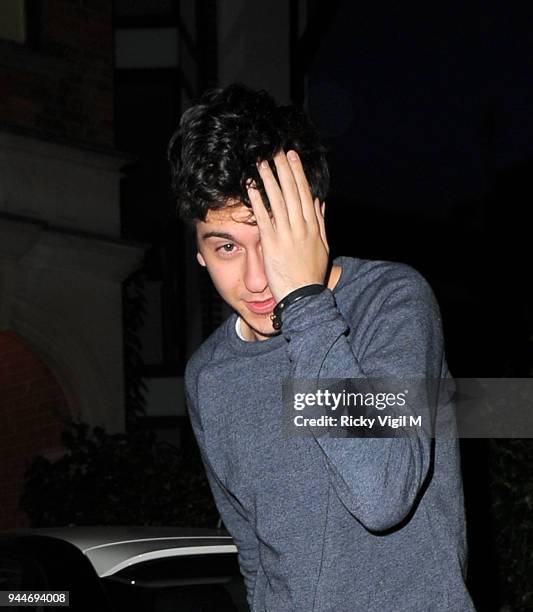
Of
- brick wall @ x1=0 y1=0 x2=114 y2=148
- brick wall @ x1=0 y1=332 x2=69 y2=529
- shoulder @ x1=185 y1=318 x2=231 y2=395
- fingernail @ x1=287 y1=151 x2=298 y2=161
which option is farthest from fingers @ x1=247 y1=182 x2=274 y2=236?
brick wall @ x1=0 y1=332 x2=69 y2=529

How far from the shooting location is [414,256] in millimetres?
34438

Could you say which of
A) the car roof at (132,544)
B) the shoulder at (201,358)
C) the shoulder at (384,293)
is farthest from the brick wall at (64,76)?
the shoulder at (384,293)

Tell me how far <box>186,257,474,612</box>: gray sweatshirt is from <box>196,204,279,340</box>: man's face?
0.13 meters

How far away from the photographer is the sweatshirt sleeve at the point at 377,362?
214 cm

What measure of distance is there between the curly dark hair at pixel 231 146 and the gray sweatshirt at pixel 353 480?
0.28 meters

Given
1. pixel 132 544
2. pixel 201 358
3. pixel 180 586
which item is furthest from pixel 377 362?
pixel 132 544

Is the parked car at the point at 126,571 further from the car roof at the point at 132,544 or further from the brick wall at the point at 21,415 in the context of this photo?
the brick wall at the point at 21,415

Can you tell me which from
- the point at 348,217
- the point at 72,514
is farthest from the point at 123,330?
the point at 348,217

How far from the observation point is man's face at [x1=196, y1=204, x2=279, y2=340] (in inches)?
98.3

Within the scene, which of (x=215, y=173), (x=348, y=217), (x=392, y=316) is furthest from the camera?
(x=348, y=217)

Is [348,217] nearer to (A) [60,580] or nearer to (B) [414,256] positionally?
(B) [414,256]

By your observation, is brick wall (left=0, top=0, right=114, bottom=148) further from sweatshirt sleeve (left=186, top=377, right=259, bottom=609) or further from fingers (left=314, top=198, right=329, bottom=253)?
fingers (left=314, top=198, right=329, bottom=253)

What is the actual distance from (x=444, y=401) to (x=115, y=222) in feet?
30.4

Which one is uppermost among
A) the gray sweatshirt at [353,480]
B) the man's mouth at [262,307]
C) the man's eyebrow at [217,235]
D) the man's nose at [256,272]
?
the man's eyebrow at [217,235]
